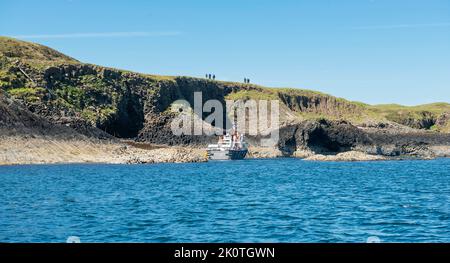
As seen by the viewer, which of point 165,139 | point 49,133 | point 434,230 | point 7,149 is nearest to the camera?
point 434,230

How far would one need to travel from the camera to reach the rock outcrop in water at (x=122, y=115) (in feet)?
398

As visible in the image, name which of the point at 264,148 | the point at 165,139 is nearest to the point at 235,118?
the point at 264,148

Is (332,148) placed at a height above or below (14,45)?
below

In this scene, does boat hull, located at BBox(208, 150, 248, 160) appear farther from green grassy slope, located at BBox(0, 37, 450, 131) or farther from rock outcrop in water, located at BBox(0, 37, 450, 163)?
green grassy slope, located at BBox(0, 37, 450, 131)

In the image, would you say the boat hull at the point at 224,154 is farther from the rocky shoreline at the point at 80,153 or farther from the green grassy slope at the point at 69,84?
the green grassy slope at the point at 69,84

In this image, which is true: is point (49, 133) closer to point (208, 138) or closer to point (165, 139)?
point (165, 139)

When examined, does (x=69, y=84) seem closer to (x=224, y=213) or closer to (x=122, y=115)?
(x=122, y=115)

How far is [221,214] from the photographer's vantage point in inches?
1345

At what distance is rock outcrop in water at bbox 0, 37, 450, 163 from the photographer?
121 meters

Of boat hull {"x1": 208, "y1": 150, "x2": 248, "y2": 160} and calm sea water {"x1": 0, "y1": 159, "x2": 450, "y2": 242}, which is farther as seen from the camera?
boat hull {"x1": 208, "y1": 150, "x2": 248, "y2": 160}

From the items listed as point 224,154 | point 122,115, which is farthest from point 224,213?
point 122,115

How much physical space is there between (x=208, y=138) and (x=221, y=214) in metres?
127

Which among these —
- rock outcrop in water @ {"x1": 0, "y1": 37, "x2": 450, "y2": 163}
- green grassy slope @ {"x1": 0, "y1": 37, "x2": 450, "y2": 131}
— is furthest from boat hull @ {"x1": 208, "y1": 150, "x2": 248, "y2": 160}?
green grassy slope @ {"x1": 0, "y1": 37, "x2": 450, "y2": 131}
